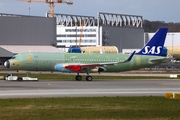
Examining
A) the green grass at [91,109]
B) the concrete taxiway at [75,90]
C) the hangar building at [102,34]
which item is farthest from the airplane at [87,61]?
the hangar building at [102,34]

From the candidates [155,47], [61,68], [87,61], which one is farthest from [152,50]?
[61,68]

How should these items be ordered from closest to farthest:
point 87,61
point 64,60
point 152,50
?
point 64,60
point 87,61
point 152,50

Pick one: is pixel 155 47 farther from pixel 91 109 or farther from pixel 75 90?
pixel 91 109

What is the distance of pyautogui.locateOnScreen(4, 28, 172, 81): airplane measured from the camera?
5712cm

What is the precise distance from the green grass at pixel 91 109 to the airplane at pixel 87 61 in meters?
25.6

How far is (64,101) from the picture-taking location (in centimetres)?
3011

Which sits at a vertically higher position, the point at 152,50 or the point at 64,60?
the point at 152,50

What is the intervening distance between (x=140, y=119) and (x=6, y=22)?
91483 mm

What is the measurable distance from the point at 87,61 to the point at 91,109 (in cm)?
3395

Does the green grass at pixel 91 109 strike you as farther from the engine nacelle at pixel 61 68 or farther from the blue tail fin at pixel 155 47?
the blue tail fin at pixel 155 47

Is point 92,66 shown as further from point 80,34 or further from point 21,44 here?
point 80,34

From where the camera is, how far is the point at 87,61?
60312 mm

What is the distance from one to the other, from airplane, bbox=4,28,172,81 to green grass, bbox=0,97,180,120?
83.9ft

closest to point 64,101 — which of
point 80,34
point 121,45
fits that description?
point 121,45
